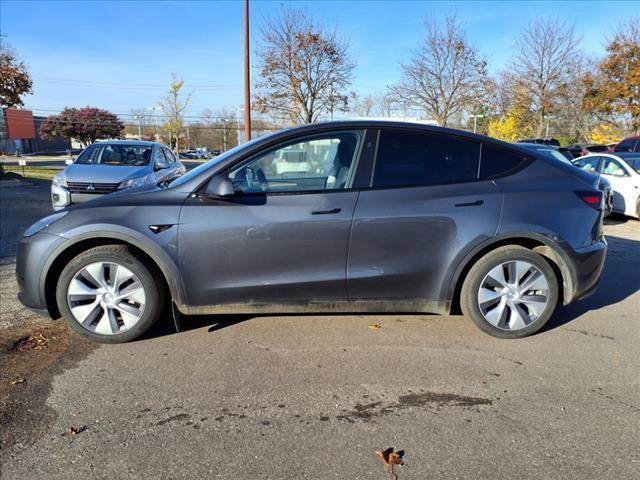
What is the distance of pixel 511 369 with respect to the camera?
3.33m

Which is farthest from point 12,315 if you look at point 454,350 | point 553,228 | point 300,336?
point 553,228

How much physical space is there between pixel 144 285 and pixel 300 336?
1.29 m

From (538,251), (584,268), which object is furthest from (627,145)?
(538,251)

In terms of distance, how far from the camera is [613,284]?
17.6 ft

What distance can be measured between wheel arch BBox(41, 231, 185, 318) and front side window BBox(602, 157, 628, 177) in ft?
32.8

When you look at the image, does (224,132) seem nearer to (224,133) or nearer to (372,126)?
(224,133)

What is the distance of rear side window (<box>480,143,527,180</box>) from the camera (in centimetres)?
378

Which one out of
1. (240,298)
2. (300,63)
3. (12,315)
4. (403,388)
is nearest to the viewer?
(403,388)

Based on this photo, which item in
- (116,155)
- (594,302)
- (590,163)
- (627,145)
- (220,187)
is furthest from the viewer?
(627,145)

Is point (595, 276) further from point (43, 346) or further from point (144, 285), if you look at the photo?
point (43, 346)

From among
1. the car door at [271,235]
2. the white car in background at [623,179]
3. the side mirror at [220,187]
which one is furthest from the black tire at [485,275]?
the white car in background at [623,179]

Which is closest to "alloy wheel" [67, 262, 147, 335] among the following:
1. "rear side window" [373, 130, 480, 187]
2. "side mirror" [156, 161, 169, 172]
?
"rear side window" [373, 130, 480, 187]

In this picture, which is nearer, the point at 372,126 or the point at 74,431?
the point at 74,431

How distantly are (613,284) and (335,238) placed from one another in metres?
3.75
